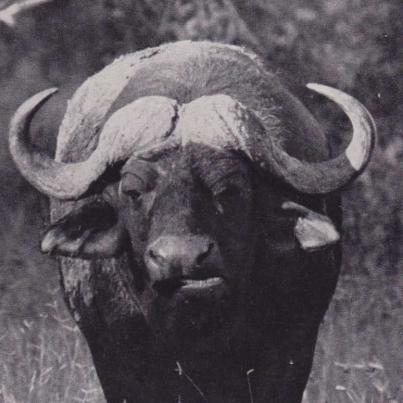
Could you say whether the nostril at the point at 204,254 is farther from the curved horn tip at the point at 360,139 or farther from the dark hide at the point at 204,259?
the curved horn tip at the point at 360,139

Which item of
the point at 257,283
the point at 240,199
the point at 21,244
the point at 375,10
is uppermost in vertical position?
the point at 240,199

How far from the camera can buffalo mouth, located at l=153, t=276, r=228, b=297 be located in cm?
584

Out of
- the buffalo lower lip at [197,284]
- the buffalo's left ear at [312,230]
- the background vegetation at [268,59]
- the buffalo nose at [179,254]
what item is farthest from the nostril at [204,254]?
the background vegetation at [268,59]

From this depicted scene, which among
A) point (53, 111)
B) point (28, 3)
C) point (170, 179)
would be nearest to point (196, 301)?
point (170, 179)

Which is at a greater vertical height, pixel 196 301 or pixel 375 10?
pixel 196 301

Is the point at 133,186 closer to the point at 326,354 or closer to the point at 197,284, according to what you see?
the point at 197,284

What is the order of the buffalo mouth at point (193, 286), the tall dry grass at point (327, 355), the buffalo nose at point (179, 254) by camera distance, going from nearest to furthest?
the buffalo nose at point (179, 254) → the buffalo mouth at point (193, 286) → the tall dry grass at point (327, 355)

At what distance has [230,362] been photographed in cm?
663

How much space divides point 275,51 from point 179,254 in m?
→ 4.33

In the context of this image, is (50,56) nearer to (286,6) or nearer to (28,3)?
(28,3)

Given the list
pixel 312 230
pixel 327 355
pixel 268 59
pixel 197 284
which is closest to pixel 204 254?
pixel 197 284

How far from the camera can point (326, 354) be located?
8.48 m

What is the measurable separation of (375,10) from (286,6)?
0.52 metres

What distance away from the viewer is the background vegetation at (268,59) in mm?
9688
